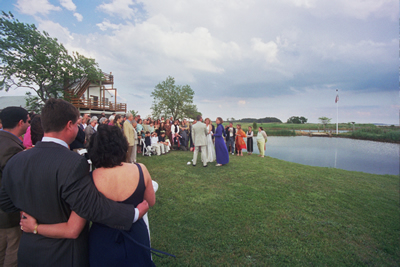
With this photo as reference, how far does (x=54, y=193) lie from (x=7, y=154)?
1.31 m

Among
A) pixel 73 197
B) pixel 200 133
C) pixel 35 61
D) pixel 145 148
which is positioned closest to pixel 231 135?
pixel 200 133

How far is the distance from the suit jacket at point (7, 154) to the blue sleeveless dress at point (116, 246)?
4.14ft

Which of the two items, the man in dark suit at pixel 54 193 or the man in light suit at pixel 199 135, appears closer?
the man in dark suit at pixel 54 193

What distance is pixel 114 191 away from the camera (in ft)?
4.91

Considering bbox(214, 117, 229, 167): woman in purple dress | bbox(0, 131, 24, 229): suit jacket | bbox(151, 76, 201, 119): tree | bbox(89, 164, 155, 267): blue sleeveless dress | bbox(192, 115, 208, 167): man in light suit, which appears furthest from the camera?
bbox(151, 76, 201, 119): tree

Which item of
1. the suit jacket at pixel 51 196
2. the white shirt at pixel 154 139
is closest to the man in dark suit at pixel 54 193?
the suit jacket at pixel 51 196

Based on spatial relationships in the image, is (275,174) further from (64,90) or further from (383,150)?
(64,90)

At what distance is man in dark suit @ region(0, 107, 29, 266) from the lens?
1996 mm

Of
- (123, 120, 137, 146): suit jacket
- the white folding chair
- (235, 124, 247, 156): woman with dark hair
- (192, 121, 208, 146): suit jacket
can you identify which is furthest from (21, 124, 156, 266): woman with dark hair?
(235, 124, 247, 156): woman with dark hair

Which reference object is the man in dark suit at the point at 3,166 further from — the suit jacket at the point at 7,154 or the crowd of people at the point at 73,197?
the crowd of people at the point at 73,197

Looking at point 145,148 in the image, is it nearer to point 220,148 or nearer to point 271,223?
point 220,148

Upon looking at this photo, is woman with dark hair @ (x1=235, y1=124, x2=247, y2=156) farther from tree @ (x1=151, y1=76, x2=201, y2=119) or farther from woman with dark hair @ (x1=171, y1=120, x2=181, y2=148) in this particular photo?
tree @ (x1=151, y1=76, x2=201, y2=119)

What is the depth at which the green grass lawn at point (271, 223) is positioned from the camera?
3.12 metres

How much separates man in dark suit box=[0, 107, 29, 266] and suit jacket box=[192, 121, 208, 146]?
6.56 m
